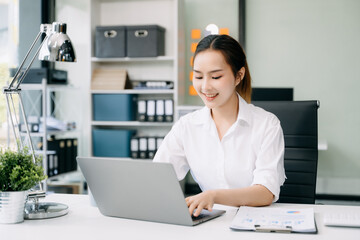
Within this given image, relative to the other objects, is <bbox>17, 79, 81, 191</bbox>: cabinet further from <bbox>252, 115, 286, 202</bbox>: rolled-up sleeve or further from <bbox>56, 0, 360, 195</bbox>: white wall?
<bbox>252, 115, 286, 202</bbox>: rolled-up sleeve

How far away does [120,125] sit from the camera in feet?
16.0

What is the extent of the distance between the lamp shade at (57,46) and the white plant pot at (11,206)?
514 mm

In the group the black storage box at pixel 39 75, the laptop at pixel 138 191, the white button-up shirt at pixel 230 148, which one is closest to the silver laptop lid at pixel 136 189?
the laptop at pixel 138 191

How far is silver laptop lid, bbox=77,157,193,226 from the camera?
1.27 meters

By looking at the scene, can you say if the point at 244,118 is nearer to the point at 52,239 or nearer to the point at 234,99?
the point at 234,99

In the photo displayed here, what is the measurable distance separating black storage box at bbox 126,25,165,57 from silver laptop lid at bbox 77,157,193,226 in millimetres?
3129

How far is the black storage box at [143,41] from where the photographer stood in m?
4.45

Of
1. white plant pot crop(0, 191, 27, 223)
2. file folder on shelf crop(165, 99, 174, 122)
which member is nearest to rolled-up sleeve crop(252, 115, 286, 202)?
white plant pot crop(0, 191, 27, 223)

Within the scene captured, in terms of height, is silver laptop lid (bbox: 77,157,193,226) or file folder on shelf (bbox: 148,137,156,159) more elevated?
silver laptop lid (bbox: 77,157,193,226)

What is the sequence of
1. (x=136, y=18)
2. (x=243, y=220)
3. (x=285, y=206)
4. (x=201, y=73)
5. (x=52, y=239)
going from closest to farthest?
1. (x=52, y=239)
2. (x=243, y=220)
3. (x=285, y=206)
4. (x=201, y=73)
5. (x=136, y=18)

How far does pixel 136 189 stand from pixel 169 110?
3152 mm

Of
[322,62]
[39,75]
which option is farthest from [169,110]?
[322,62]

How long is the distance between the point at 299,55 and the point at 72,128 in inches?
89.6

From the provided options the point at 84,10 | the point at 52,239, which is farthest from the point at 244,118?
the point at 84,10
